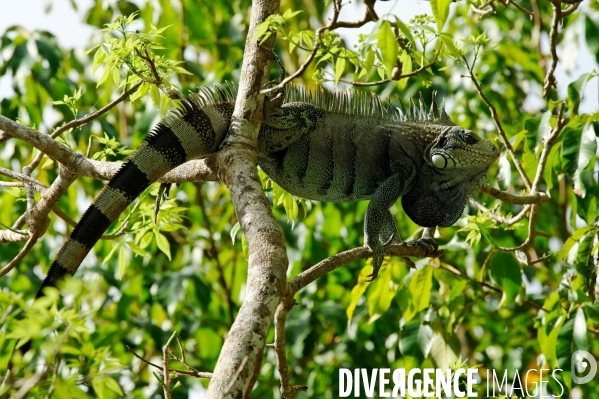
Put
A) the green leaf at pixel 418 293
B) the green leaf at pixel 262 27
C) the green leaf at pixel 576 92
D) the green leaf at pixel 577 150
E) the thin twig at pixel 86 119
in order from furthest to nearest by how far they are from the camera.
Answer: the green leaf at pixel 418 293 → the green leaf at pixel 576 92 → the green leaf at pixel 577 150 → the thin twig at pixel 86 119 → the green leaf at pixel 262 27

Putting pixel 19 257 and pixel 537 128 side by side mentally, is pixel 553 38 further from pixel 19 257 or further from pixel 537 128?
pixel 19 257

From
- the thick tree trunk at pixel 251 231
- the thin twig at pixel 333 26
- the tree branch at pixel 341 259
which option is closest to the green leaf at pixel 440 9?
the thin twig at pixel 333 26

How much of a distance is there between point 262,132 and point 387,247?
775 mm

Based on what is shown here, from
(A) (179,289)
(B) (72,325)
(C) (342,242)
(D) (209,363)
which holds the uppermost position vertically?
(C) (342,242)

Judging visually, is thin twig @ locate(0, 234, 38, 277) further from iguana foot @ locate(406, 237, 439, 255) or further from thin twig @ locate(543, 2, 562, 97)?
thin twig @ locate(543, 2, 562, 97)

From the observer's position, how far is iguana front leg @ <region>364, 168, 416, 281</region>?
3615 millimetres

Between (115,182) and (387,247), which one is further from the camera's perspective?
(387,247)

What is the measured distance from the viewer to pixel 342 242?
6633 mm

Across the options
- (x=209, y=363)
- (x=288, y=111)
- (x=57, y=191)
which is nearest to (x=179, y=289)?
(x=209, y=363)

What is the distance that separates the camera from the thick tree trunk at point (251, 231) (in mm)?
2148

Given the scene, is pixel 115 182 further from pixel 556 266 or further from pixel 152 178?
pixel 556 266

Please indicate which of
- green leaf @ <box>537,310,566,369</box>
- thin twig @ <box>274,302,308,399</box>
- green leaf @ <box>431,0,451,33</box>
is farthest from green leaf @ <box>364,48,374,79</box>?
green leaf @ <box>537,310,566,369</box>

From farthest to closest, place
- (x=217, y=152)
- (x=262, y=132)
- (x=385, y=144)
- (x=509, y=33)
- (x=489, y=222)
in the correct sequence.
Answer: (x=509, y=33) < (x=489, y=222) < (x=385, y=144) < (x=262, y=132) < (x=217, y=152)

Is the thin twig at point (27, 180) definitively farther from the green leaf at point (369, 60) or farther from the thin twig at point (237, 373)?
the thin twig at point (237, 373)
